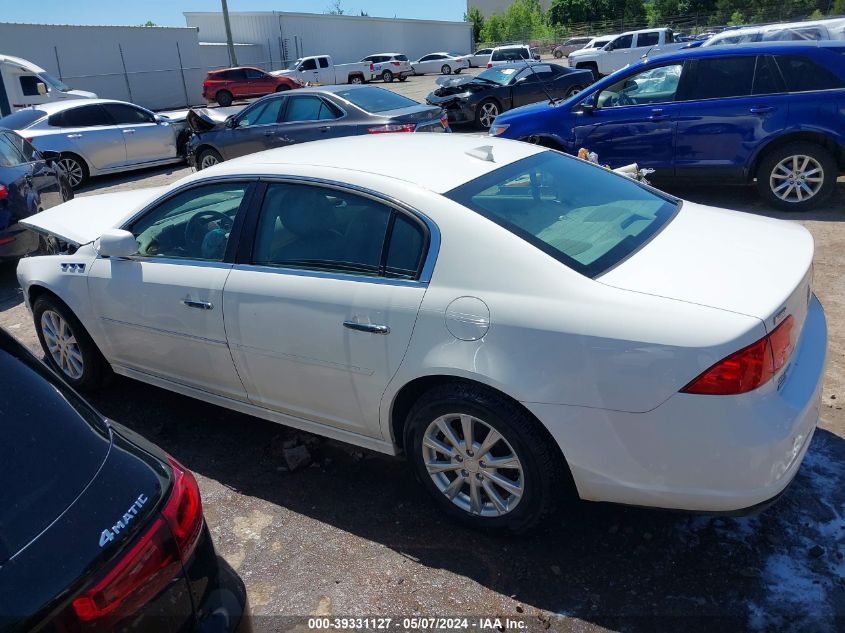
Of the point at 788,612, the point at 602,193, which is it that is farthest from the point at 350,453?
the point at 788,612

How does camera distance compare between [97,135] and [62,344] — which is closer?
[62,344]

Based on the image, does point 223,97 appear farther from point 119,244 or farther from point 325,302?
point 325,302

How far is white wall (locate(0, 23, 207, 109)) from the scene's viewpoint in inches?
1163

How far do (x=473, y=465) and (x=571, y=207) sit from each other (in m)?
1.27

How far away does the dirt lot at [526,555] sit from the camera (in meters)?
2.59

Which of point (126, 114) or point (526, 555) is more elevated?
point (126, 114)

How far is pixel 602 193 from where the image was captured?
3459mm

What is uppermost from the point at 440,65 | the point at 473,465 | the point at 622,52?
the point at 622,52

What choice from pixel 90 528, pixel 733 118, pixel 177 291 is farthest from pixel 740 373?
pixel 733 118

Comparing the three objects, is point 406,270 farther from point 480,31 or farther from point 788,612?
point 480,31

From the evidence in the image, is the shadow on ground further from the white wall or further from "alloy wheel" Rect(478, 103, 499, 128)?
the white wall

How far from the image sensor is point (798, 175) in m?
7.38

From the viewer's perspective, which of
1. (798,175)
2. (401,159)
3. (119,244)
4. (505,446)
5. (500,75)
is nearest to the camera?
(505,446)

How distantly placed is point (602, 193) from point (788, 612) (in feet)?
6.50
